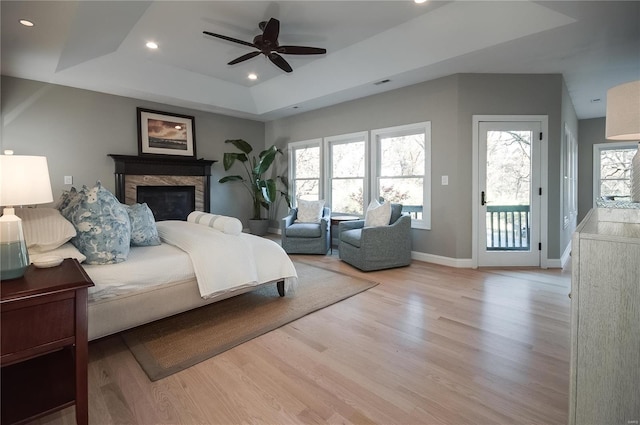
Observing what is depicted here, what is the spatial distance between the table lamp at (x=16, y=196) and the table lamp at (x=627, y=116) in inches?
120

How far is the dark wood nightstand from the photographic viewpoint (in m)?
1.14

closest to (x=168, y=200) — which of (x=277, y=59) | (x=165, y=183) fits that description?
(x=165, y=183)

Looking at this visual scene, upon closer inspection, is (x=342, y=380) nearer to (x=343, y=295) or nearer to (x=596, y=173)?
(x=343, y=295)

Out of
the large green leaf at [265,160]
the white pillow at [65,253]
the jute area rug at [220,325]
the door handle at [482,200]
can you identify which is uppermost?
the large green leaf at [265,160]

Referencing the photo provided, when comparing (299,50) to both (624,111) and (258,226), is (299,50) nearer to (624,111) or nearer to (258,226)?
(624,111)

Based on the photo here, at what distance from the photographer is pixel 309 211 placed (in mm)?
5184

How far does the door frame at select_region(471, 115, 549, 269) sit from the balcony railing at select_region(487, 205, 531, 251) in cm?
18

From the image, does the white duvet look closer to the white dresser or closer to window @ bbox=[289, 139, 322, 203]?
the white dresser

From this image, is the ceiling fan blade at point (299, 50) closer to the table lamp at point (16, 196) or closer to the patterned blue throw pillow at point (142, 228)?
the patterned blue throw pillow at point (142, 228)

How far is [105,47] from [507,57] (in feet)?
16.1

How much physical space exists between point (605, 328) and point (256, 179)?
19.2ft

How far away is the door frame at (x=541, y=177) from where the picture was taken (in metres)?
3.98

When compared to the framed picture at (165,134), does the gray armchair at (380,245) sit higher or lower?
lower

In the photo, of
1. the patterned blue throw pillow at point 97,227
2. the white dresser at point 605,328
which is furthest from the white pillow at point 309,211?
the white dresser at point 605,328
